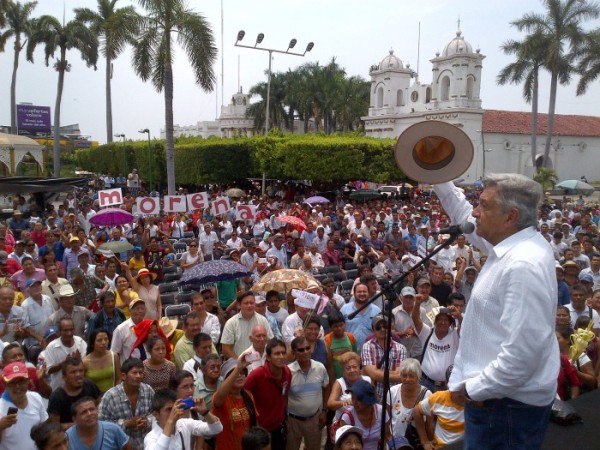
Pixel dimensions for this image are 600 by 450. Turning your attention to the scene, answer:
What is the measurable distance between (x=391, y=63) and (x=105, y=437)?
49.0 m

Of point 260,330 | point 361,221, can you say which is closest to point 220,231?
point 361,221

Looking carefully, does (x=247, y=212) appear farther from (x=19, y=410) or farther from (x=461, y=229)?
(x=461, y=229)

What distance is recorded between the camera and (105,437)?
Answer: 3885 millimetres

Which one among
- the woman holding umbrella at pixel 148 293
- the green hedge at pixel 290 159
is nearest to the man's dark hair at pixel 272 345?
the woman holding umbrella at pixel 148 293

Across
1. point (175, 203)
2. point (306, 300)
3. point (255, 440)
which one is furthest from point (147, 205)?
point (255, 440)

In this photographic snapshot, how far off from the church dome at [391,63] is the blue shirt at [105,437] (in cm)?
4853

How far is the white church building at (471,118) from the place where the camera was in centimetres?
4428

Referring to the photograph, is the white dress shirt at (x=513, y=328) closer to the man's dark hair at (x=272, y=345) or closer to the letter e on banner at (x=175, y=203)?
the man's dark hair at (x=272, y=345)

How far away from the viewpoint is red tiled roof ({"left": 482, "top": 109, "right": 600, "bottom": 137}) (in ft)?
158

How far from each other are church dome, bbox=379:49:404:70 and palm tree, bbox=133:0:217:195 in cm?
3233

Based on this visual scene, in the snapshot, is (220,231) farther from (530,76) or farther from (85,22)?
(85,22)

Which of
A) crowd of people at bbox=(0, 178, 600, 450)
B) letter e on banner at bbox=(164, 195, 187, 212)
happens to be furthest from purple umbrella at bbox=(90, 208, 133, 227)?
crowd of people at bbox=(0, 178, 600, 450)

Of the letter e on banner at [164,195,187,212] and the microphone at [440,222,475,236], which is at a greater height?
the microphone at [440,222,475,236]

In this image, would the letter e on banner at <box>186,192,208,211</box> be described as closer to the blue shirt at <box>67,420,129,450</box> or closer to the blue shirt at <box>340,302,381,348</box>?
the blue shirt at <box>340,302,381,348</box>
